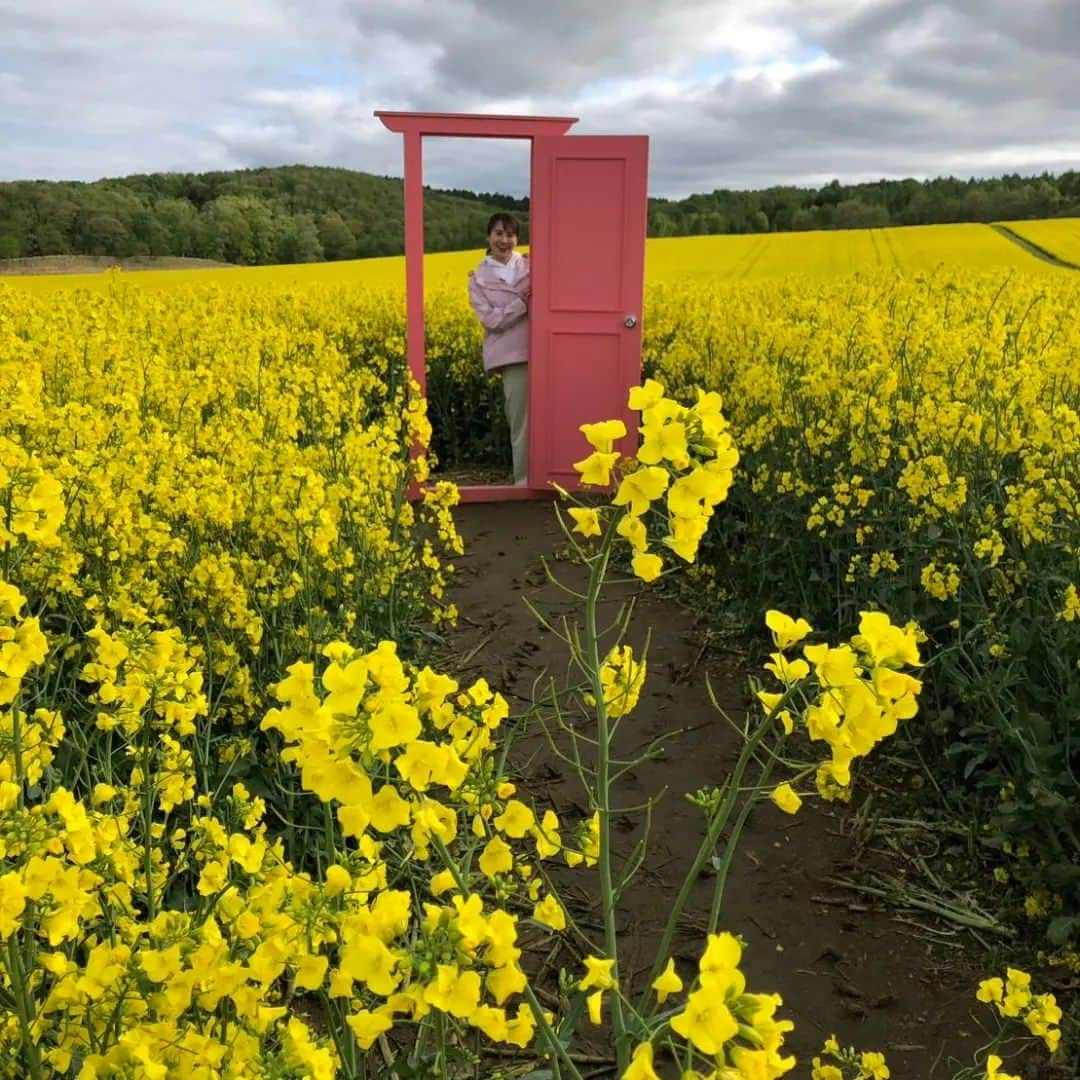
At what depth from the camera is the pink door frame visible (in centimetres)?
658

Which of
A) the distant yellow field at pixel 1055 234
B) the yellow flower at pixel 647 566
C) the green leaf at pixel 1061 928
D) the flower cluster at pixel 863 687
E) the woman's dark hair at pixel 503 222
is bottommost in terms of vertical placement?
the green leaf at pixel 1061 928

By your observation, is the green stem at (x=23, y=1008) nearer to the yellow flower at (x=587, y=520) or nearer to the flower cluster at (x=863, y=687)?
the yellow flower at (x=587, y=520)

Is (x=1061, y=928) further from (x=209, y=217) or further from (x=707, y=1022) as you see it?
(x=209, y=217)

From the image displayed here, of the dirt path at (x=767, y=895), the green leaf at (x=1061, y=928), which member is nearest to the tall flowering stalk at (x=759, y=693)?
the dirt path at (x=767, y=895)

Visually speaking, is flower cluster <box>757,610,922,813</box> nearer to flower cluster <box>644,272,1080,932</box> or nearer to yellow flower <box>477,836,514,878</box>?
yellow flower <box>477,836,514,878</box>

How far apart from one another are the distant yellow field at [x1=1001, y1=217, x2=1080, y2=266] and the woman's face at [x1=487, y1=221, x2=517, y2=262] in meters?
14.8

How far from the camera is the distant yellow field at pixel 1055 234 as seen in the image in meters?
20.0

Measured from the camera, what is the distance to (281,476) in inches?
139

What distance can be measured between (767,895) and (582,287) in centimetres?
478

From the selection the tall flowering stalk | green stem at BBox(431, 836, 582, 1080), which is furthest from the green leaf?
green stem at BBox(431, 836, 582, 1080)

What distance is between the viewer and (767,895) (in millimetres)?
3047

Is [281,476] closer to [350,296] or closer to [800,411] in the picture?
[800,411]

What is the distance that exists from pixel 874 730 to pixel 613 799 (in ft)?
7.83

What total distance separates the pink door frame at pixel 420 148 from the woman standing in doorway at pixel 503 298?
417 millimetres
